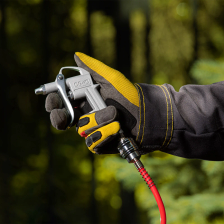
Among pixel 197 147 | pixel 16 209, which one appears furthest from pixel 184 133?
pixel 16 209

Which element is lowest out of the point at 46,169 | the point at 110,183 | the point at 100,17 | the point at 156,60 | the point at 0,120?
the point at 110,183

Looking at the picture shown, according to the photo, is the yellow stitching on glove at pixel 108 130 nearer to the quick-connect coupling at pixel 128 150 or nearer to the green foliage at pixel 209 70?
the quick-connect coupling at pixel 128 150

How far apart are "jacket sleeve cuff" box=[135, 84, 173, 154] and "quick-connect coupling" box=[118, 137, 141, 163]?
92 mm

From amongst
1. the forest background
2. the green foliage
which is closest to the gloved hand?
the green foliage

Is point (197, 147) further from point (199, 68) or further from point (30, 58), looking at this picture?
point (30, 58)

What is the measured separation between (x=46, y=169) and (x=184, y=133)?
2566 mm

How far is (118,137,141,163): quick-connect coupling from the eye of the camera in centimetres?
70

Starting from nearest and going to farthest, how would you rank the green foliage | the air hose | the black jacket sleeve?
the air hose < the black jacket sleeve < the green foliage

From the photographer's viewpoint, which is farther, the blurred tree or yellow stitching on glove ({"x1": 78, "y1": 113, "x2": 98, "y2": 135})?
the blurred tree

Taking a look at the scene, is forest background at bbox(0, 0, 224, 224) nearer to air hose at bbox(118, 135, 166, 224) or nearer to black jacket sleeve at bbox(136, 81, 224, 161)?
black jacket sleeve at bbox(136, 81, 224, 161)

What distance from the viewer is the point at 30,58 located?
290cm

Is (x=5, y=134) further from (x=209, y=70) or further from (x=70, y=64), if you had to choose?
(x=209, y=70)

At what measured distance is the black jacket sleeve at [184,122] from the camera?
0.80 metres

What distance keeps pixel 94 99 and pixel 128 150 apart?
0.68ft
